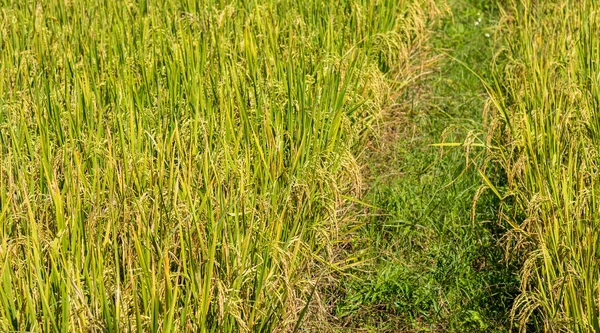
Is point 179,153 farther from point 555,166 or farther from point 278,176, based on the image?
point 555,166

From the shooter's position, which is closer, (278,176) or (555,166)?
(278,176)

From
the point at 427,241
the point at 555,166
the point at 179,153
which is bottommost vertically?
the point at 427,241

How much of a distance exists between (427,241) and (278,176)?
77cm

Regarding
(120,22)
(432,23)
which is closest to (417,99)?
(432,23)

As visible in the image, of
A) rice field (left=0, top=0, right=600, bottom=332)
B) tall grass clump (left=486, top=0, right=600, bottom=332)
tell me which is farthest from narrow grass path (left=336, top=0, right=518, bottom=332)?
tall grass clump (left=486, top=0, right=600, bottom=332)

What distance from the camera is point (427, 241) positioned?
3482 mm

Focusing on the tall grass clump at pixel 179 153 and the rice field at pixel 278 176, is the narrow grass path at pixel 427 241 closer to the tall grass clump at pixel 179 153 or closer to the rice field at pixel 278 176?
the rice field at pixel 278 176

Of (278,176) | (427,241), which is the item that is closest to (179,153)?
(278,176)

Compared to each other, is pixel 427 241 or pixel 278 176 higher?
pixel 278 176

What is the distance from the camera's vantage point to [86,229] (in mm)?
2691

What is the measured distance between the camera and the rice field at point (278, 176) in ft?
8.24

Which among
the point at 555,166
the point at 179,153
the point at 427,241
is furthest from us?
the point at 427,241

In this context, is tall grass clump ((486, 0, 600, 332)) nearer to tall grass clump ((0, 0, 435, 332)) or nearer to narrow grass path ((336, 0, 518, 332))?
narrow grass path ((336, 0, 518, 332))

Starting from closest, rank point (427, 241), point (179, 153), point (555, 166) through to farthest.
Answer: point (179, 153)
point (555, 166)
point (427, 241)
